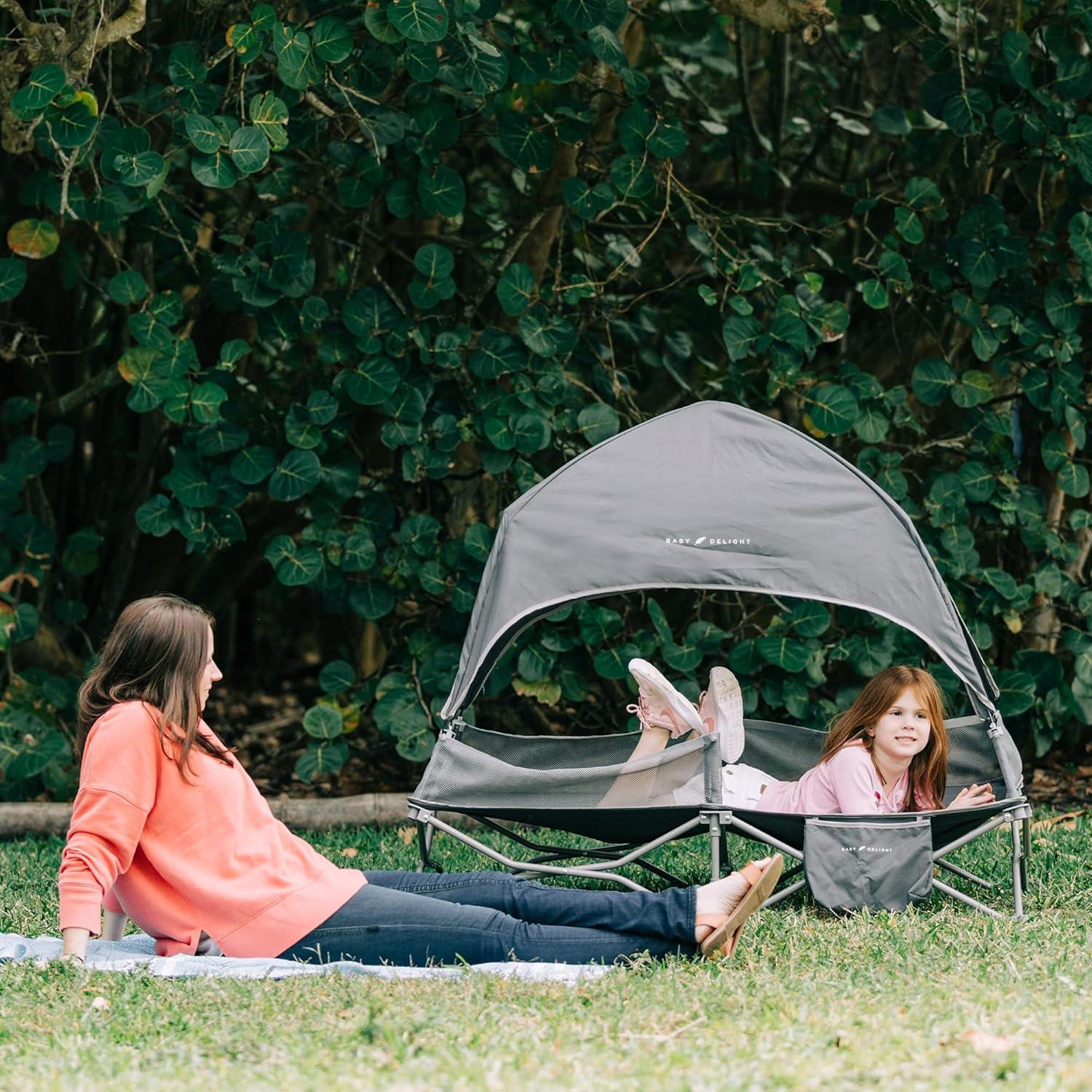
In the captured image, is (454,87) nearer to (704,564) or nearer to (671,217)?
(671,217)

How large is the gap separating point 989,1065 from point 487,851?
5.31 feet

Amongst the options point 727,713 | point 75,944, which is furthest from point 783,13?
point 75,944

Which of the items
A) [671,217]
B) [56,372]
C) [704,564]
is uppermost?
[671,217]

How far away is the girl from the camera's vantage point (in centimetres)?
356

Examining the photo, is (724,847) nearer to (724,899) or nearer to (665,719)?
(665,719)

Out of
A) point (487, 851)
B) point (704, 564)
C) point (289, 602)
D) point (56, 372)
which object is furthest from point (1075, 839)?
point (289, 602)

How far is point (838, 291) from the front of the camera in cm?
569

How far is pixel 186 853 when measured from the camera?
269 centimetres

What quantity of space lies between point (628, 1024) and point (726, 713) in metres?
1.67

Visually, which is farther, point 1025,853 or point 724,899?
point 1025,853

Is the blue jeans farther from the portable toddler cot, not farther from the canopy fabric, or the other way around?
the canopy fabric

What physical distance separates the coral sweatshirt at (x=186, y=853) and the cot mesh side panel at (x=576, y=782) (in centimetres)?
76

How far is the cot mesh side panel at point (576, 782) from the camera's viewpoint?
11.2 ft

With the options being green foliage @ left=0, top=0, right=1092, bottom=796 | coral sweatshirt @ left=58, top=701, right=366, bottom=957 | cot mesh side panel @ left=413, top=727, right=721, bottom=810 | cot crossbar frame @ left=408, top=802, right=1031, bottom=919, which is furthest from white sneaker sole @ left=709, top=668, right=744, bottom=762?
coral sweatshirt @ left=58, top=701, right=366, bottom=957
